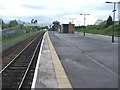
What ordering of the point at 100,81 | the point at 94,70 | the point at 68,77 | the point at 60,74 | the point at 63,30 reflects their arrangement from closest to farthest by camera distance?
the point at 100,81 < the point at 68,77 < the point at 60,74 < the point at 94,70 < the point at 63,30

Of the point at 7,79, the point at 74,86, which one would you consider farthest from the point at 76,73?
the point at 7,79

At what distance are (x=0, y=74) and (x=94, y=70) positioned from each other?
4.76 metres

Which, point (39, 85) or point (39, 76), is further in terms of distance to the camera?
point (39, 76)

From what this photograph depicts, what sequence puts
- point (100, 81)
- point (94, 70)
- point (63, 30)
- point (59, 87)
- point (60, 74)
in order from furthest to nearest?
point (63, 30) → point (94, 70) → point (60, 74) → point (100, 81) → point (59, 87)

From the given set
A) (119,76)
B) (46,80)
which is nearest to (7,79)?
(46,80)

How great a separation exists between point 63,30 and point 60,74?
71.9 metres

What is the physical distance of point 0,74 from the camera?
37.2 feet

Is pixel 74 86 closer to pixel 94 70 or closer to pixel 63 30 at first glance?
pixel 94 70

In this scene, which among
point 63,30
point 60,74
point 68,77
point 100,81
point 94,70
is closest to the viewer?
point 100,81

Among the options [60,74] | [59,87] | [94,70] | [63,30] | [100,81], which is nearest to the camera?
[59,87]

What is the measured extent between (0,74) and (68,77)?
3.58 meters

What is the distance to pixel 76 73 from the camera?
10930 millimetres

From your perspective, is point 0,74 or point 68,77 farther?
point 0,74

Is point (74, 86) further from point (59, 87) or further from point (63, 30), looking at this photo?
point (63, 30)
